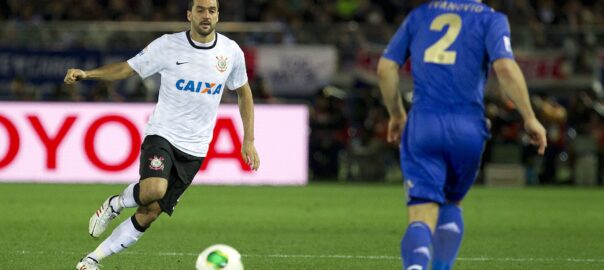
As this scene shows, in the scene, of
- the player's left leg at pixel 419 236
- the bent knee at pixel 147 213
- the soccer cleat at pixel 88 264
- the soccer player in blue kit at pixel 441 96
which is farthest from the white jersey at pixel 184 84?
the player's left leg at pixel 419 236

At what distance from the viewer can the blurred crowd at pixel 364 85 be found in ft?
71.8

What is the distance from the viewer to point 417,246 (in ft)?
22.0

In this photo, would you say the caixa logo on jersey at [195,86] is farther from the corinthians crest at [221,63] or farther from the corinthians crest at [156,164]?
the corinthians crest at [156,164]

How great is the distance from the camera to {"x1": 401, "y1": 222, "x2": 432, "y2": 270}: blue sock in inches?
263

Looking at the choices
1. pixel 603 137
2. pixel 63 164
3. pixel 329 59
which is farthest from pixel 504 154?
pixel 63 164

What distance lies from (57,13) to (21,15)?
85cm

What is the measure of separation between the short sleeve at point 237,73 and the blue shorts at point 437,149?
2433 millimetres

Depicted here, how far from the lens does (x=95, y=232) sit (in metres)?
9.07

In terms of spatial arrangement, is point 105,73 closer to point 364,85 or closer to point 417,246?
point 417,246

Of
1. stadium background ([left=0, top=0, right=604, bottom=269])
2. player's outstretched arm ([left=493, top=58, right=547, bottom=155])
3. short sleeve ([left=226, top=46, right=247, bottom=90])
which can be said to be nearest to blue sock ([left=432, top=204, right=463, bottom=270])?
player's outstretched arm ([left=493, top=58, right=547, bottom=155])

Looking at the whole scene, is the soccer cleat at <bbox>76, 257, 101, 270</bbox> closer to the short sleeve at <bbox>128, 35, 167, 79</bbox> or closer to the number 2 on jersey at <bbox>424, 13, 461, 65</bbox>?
the short sleeve at <bbox>128, 35, 167, 79</bbox>

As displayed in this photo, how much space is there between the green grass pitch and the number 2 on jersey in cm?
315

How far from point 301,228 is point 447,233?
20.3 feet

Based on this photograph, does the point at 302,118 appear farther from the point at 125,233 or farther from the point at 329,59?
the point at 125,233
